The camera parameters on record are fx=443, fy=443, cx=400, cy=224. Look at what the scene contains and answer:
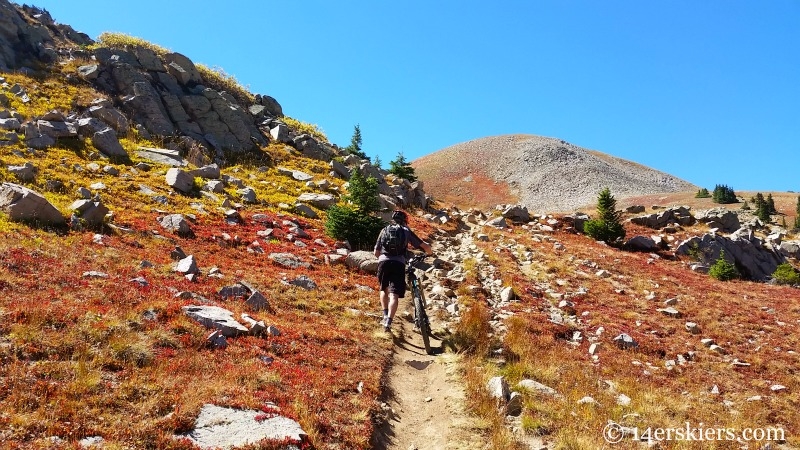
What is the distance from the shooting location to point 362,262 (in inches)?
646

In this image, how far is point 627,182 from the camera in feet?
247

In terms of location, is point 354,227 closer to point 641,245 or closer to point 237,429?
point 237,429

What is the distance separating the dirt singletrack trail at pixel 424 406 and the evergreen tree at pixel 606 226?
2487 cm

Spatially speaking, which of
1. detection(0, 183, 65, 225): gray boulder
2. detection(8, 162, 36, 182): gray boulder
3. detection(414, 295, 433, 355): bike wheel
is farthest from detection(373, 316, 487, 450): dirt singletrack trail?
detection(8, 162, 36, 182): gray boulder

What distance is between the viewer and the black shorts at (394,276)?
10.3 metres

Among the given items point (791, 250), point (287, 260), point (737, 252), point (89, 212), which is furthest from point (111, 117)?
point (791, 250)

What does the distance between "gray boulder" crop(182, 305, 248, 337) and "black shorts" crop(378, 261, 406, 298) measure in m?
3.31

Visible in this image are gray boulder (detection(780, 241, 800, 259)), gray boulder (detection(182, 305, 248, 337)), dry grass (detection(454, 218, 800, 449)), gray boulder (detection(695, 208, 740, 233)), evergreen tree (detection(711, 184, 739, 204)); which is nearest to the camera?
dry grass (detection(454, 218, 800, 449))

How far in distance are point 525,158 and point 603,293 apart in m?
69.8

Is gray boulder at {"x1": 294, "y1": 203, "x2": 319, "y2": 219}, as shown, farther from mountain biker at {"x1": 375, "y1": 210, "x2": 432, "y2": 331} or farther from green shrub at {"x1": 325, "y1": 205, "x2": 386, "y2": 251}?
mountain biker at {"x1": 375, "y1": 210, "x2": 432, "y2": 331}

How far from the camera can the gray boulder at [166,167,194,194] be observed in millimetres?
21328

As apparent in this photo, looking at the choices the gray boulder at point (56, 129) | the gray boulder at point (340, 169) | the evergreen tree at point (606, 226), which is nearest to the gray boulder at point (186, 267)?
the gray boulder at point (56, 129)

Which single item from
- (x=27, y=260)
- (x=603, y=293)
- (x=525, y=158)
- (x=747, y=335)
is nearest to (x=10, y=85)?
(x=27, y=260)

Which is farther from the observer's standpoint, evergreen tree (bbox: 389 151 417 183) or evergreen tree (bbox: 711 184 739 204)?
evergreen tree (bbox: 711 184 739 204)
